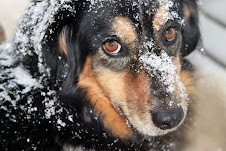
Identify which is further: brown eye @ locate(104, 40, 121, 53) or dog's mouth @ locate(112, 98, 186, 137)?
brown eye @ locate(104, 40, 121, 53)

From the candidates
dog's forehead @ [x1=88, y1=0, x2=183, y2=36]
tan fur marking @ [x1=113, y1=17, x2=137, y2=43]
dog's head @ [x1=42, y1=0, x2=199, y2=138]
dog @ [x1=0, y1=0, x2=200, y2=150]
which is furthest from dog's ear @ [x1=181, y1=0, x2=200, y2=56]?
tan fur marking @ [x1=113, y1=17, x2=137, y2=43]

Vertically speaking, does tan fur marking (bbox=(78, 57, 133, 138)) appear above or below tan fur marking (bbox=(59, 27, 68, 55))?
below

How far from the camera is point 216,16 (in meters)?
3.13

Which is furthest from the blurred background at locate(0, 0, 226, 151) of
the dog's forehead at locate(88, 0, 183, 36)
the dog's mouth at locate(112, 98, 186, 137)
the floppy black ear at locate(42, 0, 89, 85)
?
the floppy black ear at locate(42, 0, 89, 85)

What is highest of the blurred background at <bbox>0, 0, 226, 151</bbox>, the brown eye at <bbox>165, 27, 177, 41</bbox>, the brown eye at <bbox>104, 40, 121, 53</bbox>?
the brown eye at <bbox>104, 40, 121, 53</bbox>

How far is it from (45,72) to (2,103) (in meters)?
0.33

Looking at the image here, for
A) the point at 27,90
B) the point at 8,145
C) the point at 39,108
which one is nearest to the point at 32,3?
the point at 27,90

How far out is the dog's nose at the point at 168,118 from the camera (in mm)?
1447

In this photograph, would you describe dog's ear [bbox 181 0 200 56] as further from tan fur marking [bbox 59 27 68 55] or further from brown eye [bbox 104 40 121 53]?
tan fur marking [bbox 59 27 68 55]

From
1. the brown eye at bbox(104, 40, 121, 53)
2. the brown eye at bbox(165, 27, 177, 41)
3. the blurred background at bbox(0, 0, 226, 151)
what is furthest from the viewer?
the blurred background at bbox(0, 0, 226, 151)

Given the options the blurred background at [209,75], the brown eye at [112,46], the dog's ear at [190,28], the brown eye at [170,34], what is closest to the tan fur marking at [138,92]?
the brown eye at [112,46]

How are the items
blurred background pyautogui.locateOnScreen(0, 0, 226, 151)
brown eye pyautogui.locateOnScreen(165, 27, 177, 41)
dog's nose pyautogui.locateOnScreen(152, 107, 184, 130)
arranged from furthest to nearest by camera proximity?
blurred background pyautogui.locateOnScreen(0, 0, 226, 151) → brown eye pyautogui.locateOnScreen(165, 27, 177, 41) → dog's nose pyautogui.locateOnScreen(152, 107, 184, 130)

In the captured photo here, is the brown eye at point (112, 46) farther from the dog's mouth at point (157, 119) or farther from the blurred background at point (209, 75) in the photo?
the blurred background at point (209, 75)

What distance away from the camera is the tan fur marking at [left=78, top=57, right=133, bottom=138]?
1698 mm
